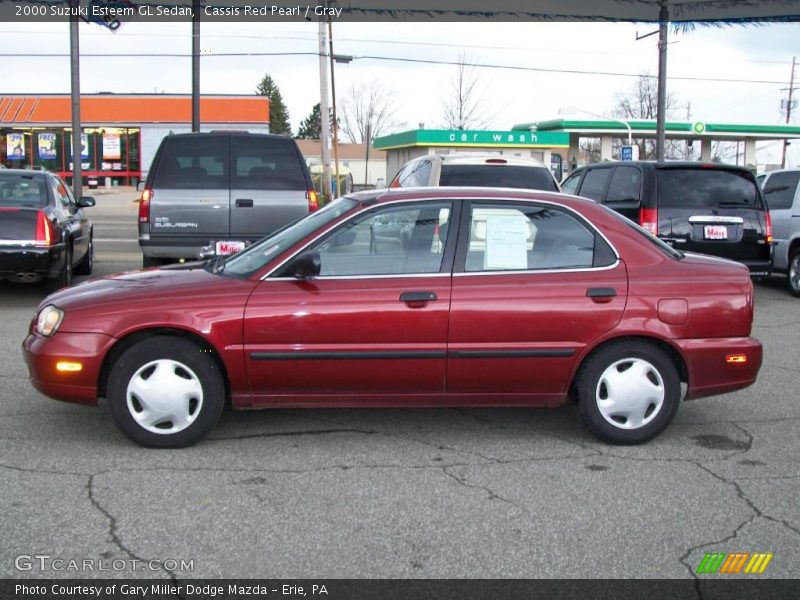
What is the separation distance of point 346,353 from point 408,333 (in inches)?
15.1

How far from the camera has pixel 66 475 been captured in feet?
15.6

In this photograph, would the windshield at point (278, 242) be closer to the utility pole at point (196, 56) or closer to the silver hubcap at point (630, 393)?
the silver hubcap at point (630, 393)

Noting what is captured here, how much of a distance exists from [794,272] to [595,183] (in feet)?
10.1

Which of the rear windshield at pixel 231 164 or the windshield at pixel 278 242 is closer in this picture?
the windshield at pixel 278 242

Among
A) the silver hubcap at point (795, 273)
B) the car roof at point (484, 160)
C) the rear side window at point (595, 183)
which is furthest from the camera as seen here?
the silver hubcap at point (795, 273)

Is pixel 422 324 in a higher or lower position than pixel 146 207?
lower

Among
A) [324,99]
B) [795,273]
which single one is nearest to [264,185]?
[795,273]

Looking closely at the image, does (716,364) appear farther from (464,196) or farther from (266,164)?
(266,164)

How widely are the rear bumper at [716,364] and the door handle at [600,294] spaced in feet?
1.61

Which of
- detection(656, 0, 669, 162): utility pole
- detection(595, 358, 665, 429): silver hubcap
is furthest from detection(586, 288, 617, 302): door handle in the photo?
detection(656, 0, 669, 162): utility pole

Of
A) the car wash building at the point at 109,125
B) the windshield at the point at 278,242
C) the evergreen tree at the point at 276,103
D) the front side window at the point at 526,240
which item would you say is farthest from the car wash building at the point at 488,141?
the evergreen tree at the point at 276,103

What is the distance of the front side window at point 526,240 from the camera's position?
5387 mm

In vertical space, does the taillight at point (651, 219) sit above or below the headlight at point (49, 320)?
above

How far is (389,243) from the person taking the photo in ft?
→ 17.7
